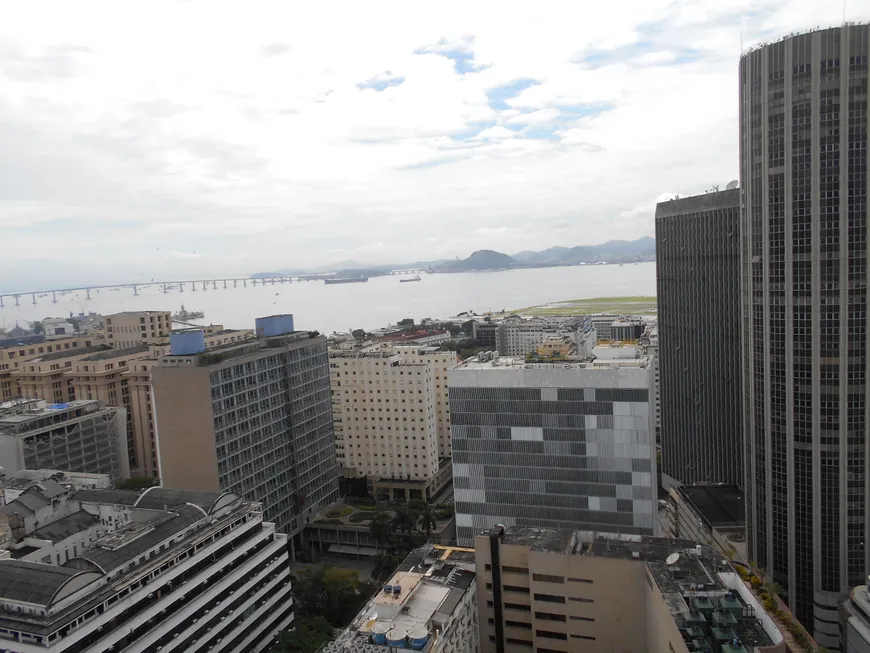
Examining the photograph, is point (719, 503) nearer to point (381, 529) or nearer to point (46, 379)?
point (381, 529)

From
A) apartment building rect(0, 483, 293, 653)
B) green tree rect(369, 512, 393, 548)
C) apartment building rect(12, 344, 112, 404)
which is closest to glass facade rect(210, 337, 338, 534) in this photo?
green tree rect(369, 512, 393, 548)

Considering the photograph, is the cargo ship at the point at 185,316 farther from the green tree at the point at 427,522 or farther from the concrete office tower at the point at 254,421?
the green tree at the point at 427,522

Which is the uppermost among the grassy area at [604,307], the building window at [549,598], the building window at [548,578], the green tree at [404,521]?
the building window at [548,578]

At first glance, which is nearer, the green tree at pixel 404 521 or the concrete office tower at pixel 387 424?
the green tree at pixel 404 521

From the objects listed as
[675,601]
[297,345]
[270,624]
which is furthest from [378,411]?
[675,601]

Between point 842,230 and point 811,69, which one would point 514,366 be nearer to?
point 842,230

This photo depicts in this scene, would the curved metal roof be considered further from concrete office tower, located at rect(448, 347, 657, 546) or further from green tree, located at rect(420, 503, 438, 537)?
green tree, located at rect(420, 503, 438, 537)

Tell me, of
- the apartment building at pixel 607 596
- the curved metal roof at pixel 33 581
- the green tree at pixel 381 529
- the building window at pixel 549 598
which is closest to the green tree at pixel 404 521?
the green tree at pixel 381 529
